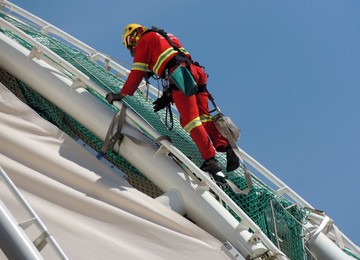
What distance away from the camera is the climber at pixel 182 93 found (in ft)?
23.9

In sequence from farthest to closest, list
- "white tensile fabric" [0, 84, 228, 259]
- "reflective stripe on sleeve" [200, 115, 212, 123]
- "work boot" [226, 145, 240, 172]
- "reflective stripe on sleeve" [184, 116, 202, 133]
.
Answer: "reflective stripe on sleeve" [200, 115, 212, 123]
"work boot" [226, 145, 240, 172]
"reflective stripe on sleeve" [184, 116, 202, 133]
"white tensile fabric" [0, 84, 228, 259]

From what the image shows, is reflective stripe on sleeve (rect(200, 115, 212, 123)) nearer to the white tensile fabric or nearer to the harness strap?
the harness strap

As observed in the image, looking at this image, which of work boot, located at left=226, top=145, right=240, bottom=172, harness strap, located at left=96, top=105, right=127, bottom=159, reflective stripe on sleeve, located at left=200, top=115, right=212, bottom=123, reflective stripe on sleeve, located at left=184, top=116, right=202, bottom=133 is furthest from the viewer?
reflective stripe on sleeve, located at left=200, top=115, right=212, bottom=123

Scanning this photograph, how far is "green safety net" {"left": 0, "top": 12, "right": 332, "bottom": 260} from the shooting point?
739cm

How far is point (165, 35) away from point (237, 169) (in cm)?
150

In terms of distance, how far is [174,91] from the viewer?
7.55 m

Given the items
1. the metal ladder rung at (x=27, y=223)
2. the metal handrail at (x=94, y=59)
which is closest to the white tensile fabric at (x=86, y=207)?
the metal handrail at (x=94, y=59)

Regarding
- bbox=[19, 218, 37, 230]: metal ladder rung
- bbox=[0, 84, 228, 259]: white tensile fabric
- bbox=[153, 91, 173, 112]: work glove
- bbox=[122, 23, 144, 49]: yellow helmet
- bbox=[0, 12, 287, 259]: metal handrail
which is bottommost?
bbox=[19, 218, 37, 230]: metal ladder rung

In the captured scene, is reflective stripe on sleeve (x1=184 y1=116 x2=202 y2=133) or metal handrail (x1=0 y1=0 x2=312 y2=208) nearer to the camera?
reflective stripe on sleeve (x1=184 y1=116 x2=202 y2=133)

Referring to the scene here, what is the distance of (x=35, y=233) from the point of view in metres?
5.75

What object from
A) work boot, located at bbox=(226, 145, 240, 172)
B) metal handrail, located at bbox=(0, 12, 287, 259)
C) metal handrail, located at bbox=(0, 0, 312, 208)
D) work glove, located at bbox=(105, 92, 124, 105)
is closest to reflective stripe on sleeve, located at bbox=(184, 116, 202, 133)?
metal handrail, located at bbox=(0, 12, 287, 259)

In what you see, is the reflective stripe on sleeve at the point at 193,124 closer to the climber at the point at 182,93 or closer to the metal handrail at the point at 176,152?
the climber at the point at 182,93

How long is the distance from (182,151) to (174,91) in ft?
2.00

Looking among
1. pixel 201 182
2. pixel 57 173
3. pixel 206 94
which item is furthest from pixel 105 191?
pixel 206 94
